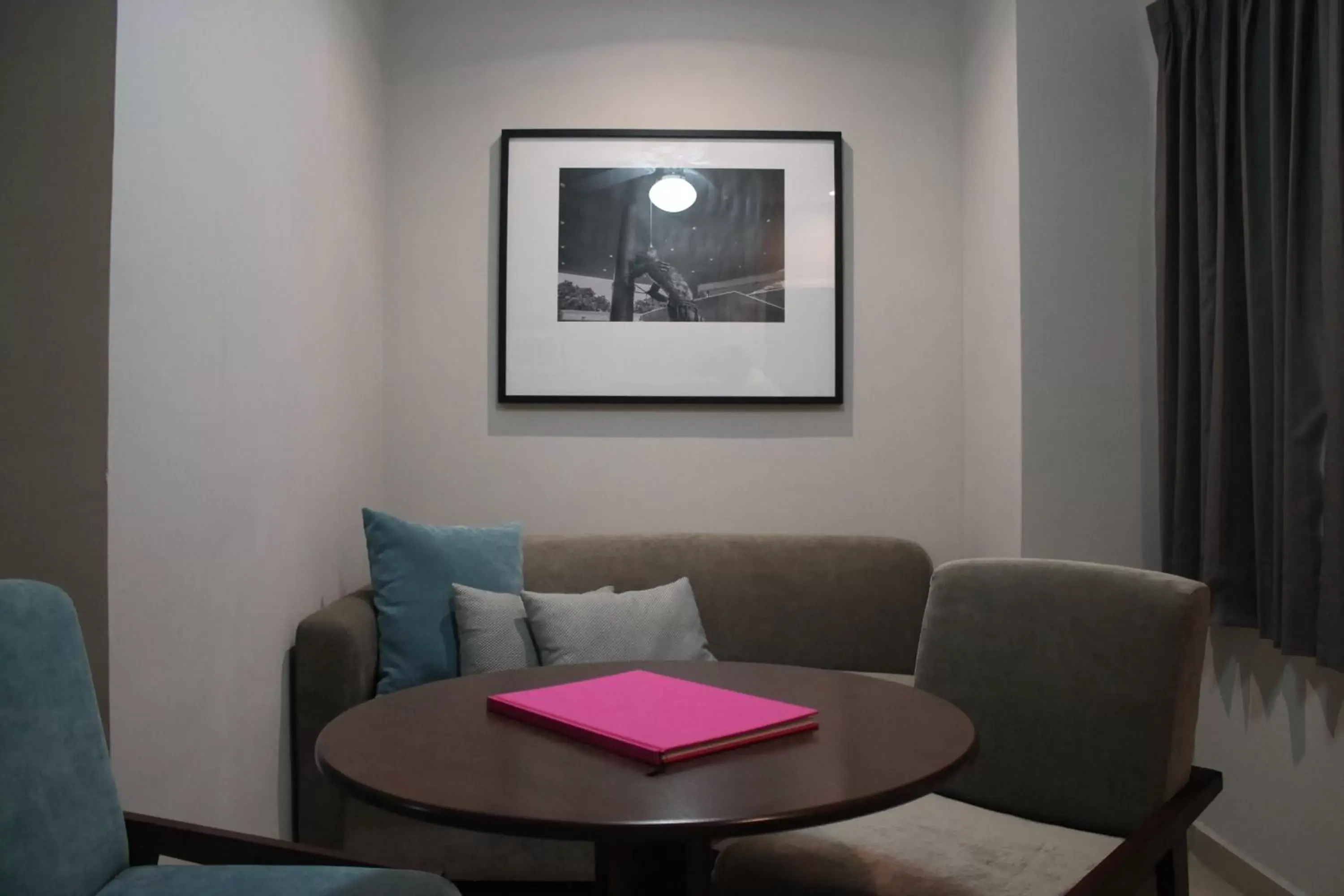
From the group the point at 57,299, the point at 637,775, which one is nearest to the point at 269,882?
the point at 637,775

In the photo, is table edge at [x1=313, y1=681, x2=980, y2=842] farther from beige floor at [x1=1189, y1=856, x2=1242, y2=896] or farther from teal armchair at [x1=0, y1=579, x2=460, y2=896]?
beige floor at [x1=1189, y1=856, x2=1242, y2=896]

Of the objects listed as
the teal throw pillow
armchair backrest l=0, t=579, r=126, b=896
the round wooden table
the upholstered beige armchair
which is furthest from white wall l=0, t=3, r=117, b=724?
the upholstered beige armchair

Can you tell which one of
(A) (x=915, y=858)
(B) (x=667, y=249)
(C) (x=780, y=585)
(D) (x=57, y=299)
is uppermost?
(B) (x=667, y=249)

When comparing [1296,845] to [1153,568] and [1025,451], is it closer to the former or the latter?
[1153,568]

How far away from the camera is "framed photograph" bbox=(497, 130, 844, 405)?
3.34 m

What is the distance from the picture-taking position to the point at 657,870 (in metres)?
1.23

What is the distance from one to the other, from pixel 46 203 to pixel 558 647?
1473 millimetres

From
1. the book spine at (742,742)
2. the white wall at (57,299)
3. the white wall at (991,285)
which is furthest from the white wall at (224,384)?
the white wall at (991,285)

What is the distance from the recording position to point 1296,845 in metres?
2.31

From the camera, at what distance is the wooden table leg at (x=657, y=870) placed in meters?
1.22

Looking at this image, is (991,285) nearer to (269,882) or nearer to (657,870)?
(657,870)

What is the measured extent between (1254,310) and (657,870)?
1976 mm

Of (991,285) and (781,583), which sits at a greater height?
(991,285)

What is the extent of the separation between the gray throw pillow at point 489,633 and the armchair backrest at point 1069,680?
3.65ft
